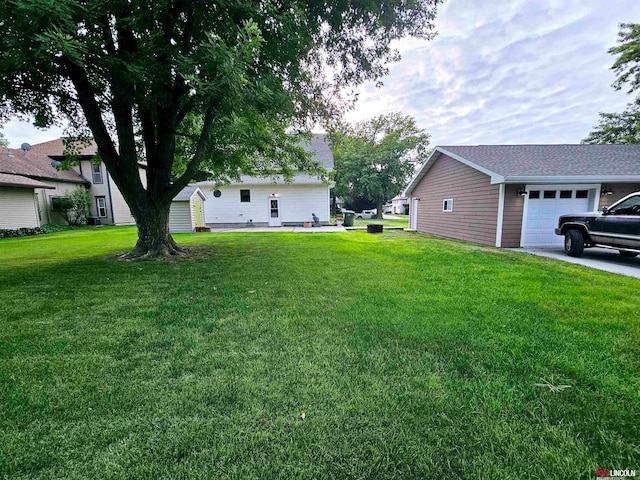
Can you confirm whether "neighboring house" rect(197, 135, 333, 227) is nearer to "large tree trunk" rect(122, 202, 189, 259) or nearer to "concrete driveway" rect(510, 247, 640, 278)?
"large tree trunk" rect(122, 202, 189, 259)

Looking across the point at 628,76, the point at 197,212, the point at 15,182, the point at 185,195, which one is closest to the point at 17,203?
the point at 15,182

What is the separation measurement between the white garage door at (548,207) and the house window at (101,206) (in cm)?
2649

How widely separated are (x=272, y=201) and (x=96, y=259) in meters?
11.9

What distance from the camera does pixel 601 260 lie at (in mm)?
7160

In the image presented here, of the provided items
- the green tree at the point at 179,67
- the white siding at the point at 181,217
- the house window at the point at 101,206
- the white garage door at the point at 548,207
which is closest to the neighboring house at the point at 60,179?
the house window at the point at 101,206

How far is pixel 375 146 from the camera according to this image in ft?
89.7

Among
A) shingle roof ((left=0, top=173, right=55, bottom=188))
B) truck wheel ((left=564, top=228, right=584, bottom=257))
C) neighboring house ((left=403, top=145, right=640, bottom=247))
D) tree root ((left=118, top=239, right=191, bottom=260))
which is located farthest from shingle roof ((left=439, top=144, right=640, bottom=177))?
shingle roof ((left=0, top=173, right=55, bottom=188))

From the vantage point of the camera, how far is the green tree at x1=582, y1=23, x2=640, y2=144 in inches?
674

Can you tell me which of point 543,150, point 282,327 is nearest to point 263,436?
point 282,327

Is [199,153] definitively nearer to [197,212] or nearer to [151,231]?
[151,231]

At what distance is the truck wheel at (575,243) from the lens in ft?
24.7

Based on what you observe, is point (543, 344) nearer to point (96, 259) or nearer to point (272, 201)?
point (96, 259)

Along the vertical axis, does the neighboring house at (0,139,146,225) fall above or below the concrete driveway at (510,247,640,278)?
above

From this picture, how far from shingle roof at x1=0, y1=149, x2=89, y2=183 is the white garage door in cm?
2562
